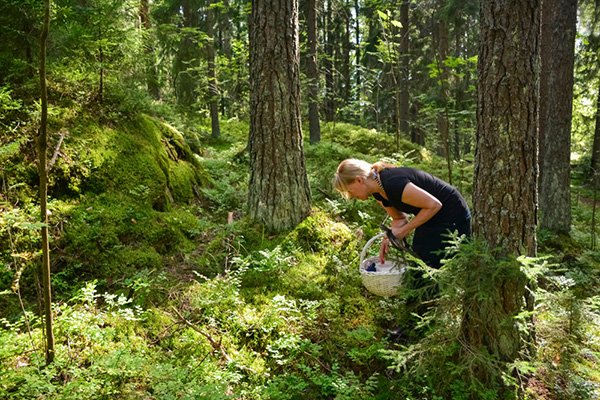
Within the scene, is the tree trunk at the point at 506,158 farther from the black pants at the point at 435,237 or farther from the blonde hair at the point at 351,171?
the blonde hair at the point at 351,171

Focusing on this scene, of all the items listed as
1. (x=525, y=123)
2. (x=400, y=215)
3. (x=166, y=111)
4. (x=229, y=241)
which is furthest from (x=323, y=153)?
(x=525, y=123)

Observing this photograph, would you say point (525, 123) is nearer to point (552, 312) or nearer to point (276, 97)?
point (552, 312)

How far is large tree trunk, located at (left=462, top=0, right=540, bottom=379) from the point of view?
2592 mm

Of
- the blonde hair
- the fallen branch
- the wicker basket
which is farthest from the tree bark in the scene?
the fallen branch

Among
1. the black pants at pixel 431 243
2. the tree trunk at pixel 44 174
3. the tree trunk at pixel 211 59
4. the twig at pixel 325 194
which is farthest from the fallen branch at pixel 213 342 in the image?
the tree trunk at pixel 211 59

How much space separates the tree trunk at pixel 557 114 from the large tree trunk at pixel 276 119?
19.4ft

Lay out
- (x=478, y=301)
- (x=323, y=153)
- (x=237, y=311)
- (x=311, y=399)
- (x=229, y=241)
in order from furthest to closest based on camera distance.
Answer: (x=323, y=153) < (x=229, y=241) < (x=237, y=311) < (x=311, y=399) < (x=478, y=301)

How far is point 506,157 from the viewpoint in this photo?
267 centimetres

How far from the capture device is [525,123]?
264 cm

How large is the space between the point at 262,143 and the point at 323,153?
4.70 metres

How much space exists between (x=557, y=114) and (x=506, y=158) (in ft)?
21.0

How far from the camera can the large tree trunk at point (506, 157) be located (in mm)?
2592

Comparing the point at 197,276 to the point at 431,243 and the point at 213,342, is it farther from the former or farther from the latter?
the point at 431,243

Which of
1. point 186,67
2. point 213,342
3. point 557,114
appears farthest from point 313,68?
point 213,342
